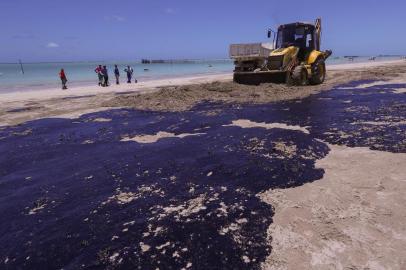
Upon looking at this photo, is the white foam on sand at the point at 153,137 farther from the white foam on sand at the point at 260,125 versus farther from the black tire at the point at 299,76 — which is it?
the black tire at the point at 299,76

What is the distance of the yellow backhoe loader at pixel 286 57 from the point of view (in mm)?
17797

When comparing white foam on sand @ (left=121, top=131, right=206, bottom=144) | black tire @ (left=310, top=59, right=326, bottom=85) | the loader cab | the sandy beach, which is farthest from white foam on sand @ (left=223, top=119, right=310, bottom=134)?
black tire @ (left=310, top=59, right=326, bottom=85)

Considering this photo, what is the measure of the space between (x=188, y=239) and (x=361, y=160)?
4.09 meters

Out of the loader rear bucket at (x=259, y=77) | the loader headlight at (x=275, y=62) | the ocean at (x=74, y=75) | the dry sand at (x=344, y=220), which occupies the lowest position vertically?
the ocean at (x=74, y=75)

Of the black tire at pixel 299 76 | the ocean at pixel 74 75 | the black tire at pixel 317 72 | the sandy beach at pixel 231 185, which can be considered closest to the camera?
the sandy beach at pixel 231 185

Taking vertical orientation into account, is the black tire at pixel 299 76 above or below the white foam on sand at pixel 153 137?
above

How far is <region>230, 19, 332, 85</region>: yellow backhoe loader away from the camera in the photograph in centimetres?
1780

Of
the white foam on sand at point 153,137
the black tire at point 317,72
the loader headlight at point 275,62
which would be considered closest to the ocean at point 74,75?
the loader headlight at point 275,62

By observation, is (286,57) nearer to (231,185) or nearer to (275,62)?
(275,62)

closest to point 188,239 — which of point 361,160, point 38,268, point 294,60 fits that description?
point 38,268

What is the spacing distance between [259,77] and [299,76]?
2076mm

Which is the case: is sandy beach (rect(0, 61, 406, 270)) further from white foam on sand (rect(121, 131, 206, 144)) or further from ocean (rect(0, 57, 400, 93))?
ocean (rect(0, 57, 400, 93))

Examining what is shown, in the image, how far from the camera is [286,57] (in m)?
17.6

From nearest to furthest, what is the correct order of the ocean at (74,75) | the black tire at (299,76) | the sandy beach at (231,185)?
the sandy beach at (231,185)
the black tire at (299,76)
the ocean at (74,75)
